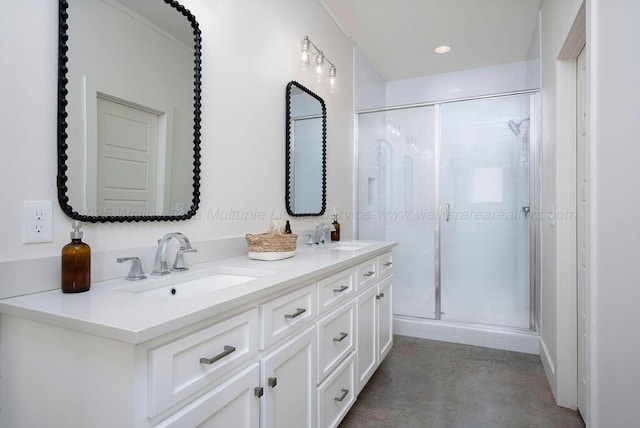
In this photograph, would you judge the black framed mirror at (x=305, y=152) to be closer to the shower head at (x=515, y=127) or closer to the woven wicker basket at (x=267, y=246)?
the woven wicker basket at (x=267, y=246)

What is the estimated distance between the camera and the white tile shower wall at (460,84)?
365 cm

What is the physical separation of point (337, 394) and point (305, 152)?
1.46 metres

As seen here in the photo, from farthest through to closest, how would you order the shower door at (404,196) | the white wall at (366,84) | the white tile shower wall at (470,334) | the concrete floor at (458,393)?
1. the shower door at (404,196)
2. the white wall at (366,84)
3. the white tile shower wall at (470,334)
4. the concrete floor at (458,393)

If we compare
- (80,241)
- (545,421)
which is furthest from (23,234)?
(545,421)

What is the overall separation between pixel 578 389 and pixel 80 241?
2480 mm

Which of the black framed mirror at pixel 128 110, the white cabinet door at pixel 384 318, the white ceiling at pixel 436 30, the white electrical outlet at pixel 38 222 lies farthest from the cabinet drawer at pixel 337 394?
the white ceiling at pixel 436 30

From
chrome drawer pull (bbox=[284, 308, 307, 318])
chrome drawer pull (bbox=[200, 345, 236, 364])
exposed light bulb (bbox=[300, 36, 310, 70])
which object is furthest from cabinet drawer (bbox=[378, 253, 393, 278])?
chrome drawer pull (bbox=[200, 345, 236, 364])

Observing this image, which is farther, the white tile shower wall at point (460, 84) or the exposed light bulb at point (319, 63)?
the white tile shower wall at point (460, 84)

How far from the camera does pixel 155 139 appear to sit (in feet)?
4.42

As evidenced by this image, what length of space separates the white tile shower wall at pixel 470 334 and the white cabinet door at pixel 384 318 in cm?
80

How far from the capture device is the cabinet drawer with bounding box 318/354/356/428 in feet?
4.99

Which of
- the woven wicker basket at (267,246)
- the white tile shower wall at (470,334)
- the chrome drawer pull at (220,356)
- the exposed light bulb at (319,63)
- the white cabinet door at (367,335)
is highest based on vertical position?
the exposed light bulb at (319,63)

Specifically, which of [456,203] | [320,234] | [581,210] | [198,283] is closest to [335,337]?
[198,283]

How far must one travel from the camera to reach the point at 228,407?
970 mm
